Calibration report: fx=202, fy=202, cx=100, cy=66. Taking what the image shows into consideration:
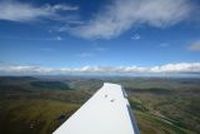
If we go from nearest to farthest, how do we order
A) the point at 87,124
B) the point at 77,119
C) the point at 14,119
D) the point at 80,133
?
the point at 80,133 → the point at 87,124 → the point at 77,119 → the point at 14,119

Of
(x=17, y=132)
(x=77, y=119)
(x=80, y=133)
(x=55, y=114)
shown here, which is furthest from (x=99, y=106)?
(x=55, y=114)

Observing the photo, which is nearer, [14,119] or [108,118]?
[108,118]

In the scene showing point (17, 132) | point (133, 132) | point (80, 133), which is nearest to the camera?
point (133, 132)

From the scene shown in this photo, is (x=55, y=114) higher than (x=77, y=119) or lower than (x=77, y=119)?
lower

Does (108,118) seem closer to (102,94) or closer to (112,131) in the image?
(112,131)

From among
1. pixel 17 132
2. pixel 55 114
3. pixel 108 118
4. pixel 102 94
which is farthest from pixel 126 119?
pixel 55 114

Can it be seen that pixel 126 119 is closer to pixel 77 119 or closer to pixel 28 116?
pixel 77 119
